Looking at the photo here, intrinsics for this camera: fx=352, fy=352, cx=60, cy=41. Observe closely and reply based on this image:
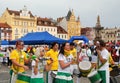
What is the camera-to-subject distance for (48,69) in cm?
996

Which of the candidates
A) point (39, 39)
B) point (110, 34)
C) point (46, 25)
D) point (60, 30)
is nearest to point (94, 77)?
point (39, 39)

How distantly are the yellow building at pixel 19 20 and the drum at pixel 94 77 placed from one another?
90211 millimetres

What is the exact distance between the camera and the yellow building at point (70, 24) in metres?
118

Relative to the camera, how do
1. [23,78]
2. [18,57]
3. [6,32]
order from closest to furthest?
[23,78]
[18,57]
[6,32]

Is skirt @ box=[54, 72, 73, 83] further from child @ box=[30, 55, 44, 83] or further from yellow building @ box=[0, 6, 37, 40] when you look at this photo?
yellow building @ box=[0, 6, 37, 40]

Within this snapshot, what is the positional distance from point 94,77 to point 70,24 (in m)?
111

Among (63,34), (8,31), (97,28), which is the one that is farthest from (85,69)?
(63,34)

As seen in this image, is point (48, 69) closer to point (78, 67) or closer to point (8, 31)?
point (78, 67)

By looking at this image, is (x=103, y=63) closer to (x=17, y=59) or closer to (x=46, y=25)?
(x=17, y=59)

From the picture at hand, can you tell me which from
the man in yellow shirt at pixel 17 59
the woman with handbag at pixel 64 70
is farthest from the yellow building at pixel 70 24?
the woman with handbag at pixel 64 70

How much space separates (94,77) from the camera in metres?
8.77

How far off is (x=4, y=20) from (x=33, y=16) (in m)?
9.79

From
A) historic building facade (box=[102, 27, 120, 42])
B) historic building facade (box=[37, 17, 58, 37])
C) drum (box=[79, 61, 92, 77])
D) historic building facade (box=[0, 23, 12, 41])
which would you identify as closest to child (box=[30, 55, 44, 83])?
drum (box=[79, 61, 92, 77])

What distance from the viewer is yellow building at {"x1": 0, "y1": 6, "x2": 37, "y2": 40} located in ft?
324
